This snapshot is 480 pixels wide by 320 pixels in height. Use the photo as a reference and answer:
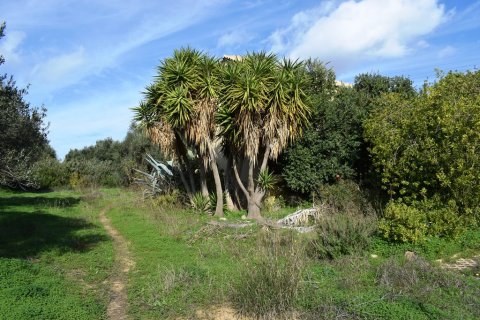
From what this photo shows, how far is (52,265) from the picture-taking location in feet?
30.3

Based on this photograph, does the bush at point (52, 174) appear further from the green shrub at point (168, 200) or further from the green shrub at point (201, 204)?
the green shrub at point (201, 204)

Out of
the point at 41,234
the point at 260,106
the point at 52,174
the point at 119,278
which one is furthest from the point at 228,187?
the point at 52,174

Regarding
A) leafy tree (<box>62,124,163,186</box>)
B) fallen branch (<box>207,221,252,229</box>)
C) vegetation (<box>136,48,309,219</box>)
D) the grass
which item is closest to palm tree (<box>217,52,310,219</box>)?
vegetation (<box>136,48,309,219</box>)

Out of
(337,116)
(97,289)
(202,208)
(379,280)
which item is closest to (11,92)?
(202,208)

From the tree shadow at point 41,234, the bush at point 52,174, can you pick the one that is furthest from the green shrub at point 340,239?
the bush at point 52,174

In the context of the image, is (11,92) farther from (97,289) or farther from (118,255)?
(97,289)

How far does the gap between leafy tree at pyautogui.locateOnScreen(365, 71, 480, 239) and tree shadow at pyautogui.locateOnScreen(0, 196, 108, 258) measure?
8329 mm

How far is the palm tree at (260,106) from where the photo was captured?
46.0 ft

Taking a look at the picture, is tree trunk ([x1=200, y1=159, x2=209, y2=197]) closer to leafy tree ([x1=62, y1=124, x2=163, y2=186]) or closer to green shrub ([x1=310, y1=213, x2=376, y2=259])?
green shrub ([x1=310, y1=213, x2=376, y2=259])

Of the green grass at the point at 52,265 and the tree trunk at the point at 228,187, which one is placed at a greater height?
the tree trunk at the point at 228,187

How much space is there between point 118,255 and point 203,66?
7.56 m

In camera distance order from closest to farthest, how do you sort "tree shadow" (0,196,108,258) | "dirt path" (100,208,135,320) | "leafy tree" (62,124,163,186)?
"dirt path" (100,208,135,320) < "tree shadow" (0,196,108,258) < "leafy tree" (62,124,163,186)

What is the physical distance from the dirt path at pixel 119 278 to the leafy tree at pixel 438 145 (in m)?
6.91

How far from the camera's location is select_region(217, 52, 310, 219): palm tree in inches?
552
